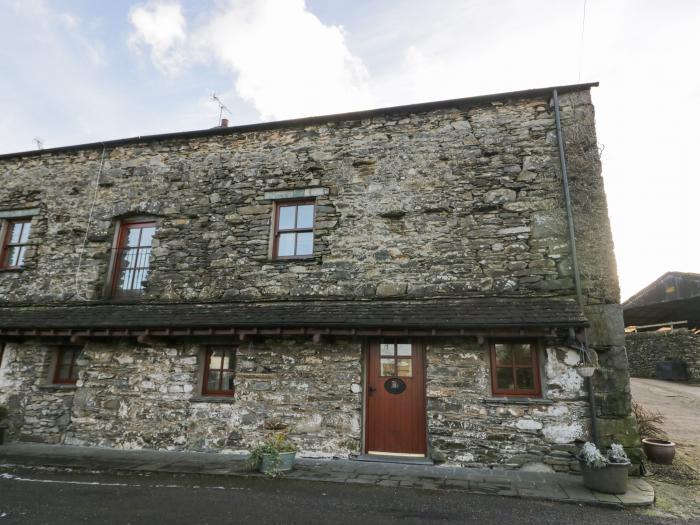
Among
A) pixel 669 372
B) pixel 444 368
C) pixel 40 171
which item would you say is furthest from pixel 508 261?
pixel 669 372

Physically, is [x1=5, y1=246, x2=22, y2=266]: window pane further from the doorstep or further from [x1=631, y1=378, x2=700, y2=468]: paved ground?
[x1=631, y1=378, x2=700, y2=468]: paved ground

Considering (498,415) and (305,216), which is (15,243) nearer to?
(305,216)

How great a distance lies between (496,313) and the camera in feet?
20.9

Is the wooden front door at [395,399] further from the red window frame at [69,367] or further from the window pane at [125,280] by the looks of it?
the red window frame at [69,367]

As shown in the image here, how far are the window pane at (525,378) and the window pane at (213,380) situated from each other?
521 cm

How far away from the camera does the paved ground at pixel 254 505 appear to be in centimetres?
430

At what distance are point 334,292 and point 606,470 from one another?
15.5 ft

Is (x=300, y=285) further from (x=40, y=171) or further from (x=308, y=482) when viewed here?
(x=40, y=171)

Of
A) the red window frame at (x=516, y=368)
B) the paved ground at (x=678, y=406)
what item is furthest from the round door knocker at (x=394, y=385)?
the paved ground at (x=678, y=406)

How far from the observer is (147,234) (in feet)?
29.6

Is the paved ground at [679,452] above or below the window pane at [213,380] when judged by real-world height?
below

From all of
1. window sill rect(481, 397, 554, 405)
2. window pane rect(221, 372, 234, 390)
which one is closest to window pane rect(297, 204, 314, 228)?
window pane rect(221, 372, 234, 390)

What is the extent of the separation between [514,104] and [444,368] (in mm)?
5072

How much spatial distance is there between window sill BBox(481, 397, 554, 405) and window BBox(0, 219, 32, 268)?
1036 cm
